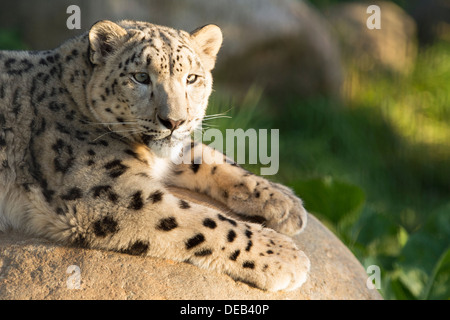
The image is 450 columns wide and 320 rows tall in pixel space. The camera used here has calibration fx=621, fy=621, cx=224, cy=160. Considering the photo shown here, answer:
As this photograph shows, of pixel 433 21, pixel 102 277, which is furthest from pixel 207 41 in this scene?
pixel 433 21

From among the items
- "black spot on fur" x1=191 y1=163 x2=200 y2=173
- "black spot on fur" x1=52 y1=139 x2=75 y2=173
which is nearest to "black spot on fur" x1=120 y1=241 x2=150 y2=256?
"black spot on fur" x1=52 y1=139 x2=75 y2=173

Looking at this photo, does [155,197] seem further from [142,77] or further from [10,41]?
[10,41]

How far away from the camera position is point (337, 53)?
1212 cm

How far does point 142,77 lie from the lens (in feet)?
13.4

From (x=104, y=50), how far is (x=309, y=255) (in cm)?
202

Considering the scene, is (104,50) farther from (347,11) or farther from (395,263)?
(347,11)

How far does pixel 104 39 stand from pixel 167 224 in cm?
140

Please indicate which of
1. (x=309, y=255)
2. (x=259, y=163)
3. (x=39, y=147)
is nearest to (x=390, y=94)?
(x=259, y=163)

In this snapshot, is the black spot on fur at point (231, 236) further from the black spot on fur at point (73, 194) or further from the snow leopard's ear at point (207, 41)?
the snow leopard's ear at point (207, 41)

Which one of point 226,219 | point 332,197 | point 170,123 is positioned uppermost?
point 170,123

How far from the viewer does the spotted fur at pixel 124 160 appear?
150 inches

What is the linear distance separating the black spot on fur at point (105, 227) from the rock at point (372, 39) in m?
10.4

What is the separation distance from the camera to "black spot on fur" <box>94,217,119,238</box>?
3791 millimetres

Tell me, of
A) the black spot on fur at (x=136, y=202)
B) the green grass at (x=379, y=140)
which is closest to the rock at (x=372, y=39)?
the green grass at (x=379, y=140)
